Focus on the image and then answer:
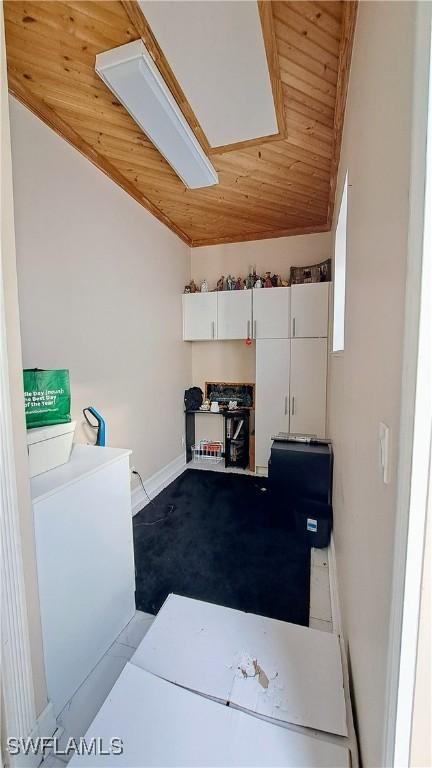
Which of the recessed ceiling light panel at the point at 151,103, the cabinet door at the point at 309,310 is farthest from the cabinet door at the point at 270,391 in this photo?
the recessed ceiling light panel at the point at 151,103

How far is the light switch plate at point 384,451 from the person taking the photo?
62 cm

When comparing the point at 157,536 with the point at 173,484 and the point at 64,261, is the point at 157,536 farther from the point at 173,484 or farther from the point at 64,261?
the point at 64,261

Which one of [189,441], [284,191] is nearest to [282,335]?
[284,191]

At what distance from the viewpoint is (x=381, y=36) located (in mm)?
759

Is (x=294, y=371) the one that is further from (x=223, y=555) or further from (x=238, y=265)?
(x=223, y=555)

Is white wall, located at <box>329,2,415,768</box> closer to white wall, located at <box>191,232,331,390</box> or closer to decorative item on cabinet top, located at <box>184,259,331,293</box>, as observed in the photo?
decorative item on cabinet top, located at <box>184,259,331,293</box>

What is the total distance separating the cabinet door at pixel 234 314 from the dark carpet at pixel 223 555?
173cm

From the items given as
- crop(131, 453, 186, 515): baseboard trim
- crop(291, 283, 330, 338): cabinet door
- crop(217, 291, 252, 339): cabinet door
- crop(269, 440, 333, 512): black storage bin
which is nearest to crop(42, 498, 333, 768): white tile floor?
crop(269, 440, 333, 512): black storage bin

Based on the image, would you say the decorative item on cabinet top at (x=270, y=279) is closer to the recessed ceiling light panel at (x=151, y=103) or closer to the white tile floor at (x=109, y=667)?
the recessed ceiling light panel at (x=151, y=103)

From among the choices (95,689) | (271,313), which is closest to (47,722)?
(95,689)

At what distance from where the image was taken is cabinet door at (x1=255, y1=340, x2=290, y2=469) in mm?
3197

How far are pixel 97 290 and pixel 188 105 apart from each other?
1267 millimetres

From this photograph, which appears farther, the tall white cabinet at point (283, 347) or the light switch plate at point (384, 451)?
the tall white cabinet at point (283, 347)

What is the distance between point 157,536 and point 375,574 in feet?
6.15
